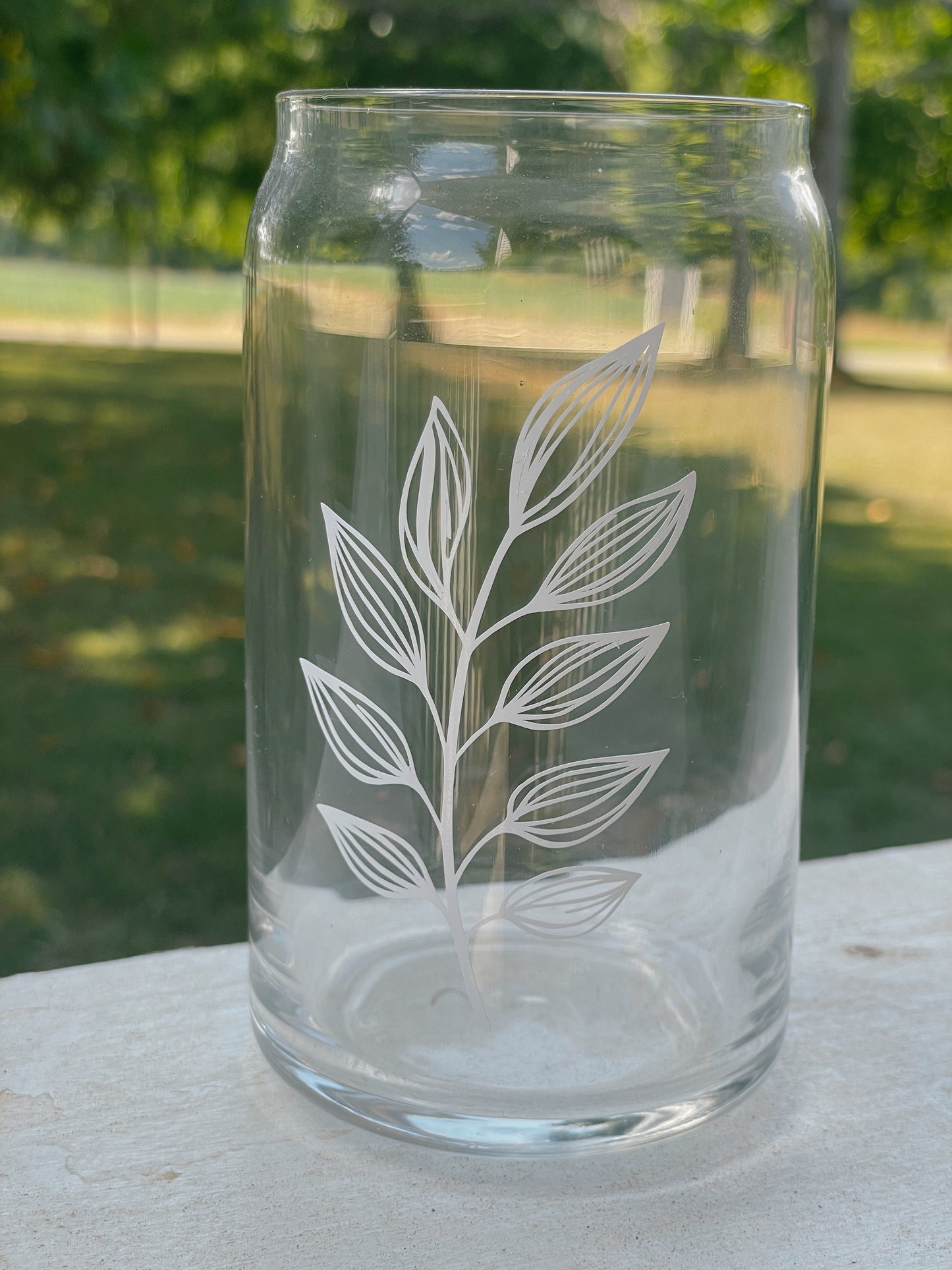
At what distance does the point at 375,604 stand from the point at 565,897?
186mm

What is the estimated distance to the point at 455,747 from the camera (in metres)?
0.74

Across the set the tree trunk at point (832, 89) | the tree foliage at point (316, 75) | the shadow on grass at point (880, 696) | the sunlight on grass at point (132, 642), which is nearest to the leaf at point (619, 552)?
the shadow on grass at point (880, 696)

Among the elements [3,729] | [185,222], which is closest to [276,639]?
[3,729]

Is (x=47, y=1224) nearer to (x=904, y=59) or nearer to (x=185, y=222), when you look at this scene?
(x=185, y=222)

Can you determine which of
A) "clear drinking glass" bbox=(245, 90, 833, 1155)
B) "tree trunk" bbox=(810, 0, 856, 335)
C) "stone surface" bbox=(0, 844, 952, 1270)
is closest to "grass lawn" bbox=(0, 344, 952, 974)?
"tree trunk" bbox=(810, 0, 856, 335)

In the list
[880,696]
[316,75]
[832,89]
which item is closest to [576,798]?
[880,696]

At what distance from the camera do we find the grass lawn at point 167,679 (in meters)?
2.88

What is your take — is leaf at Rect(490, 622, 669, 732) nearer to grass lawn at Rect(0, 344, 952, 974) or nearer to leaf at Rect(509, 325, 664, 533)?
leaf at Rect(509, 325, 664, 533)

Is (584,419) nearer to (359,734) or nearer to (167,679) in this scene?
(359,734)

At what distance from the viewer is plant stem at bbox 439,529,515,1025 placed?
72 cm

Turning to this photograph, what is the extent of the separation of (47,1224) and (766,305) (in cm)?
60

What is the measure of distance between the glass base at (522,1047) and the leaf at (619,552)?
8.4 inches

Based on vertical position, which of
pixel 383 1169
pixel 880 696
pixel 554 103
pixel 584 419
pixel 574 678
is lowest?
pixel 880 696

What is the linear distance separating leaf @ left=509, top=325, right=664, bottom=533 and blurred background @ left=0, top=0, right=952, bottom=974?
2.12 meters
